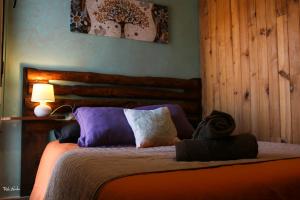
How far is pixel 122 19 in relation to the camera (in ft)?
9.70

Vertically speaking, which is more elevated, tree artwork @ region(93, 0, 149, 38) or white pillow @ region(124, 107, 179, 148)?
tree artwork @ region(93, 0, 149, 38)

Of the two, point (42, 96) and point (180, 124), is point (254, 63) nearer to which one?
point (180, 124)

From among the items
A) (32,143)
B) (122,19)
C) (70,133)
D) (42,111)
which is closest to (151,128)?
(70,133)

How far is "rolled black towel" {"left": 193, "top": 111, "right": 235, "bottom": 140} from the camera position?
1.33 m

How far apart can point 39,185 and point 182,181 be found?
54.2 inches

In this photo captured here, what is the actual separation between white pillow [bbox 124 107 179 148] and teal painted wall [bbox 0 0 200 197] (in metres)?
0.87

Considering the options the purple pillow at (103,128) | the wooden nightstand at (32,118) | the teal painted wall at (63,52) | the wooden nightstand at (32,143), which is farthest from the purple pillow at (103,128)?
the teal painted wall at (63,52)

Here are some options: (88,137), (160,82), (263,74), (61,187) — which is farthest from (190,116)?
(61,187)

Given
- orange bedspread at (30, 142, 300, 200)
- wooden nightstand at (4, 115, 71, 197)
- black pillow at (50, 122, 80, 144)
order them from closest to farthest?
1. orange bedspread at (30, 142, 300, 200)
2. black pillow at (50, 122, 80, 144)
3. wooden nightstand at (4, 115, 71, 197)

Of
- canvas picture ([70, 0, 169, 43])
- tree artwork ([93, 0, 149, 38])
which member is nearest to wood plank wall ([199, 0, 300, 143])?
canvas picture ([70, 0, 169, 43])

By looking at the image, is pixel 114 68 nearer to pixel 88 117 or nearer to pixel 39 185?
pixel 88 117

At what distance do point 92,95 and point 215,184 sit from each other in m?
1.97

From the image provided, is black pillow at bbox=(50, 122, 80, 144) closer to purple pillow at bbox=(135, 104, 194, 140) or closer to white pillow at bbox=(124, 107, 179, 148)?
white pillow at bbox=(124, 107, 179, 148)

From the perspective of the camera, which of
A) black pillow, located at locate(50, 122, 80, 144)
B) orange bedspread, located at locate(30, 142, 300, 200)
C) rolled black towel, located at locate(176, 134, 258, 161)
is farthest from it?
black pillow, located at locate(50, 122, 80, 144)
